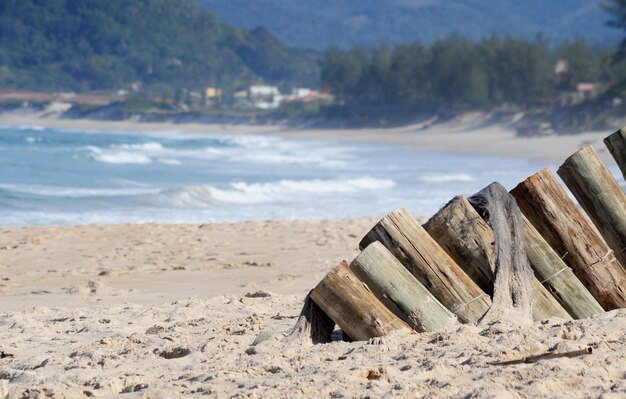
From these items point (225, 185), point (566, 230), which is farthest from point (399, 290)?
point (225, 185)

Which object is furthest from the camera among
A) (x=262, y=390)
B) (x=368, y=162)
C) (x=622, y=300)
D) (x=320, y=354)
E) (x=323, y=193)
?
(x=368, y=162)

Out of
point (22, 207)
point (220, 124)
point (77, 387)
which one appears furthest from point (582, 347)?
point (220, 124)

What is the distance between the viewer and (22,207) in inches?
749

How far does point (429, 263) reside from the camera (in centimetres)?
492

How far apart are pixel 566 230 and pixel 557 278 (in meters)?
0.24

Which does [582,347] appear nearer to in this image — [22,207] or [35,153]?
[22,207]

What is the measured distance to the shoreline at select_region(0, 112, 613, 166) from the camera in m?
47.6

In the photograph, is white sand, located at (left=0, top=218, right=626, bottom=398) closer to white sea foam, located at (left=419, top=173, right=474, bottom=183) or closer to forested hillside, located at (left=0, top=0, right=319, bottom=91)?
white sea foam, located at (left=419, top=173, right=474, bottom=183)

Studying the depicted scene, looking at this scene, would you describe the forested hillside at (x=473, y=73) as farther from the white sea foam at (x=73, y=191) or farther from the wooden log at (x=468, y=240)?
the wooden log at (x=468, y=240)

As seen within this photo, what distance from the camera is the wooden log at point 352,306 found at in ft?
15.9

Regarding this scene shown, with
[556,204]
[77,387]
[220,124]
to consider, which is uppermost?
[556,204]

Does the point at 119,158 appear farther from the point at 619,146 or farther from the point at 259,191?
the point at 619,146

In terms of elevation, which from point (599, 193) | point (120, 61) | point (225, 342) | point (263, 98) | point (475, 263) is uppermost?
point (599, 193)

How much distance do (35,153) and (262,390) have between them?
4022 cm
